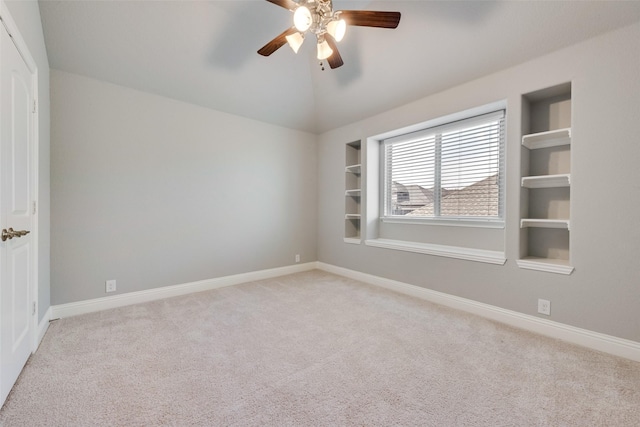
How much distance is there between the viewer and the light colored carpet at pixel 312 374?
4.86ft

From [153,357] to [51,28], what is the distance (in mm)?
2938

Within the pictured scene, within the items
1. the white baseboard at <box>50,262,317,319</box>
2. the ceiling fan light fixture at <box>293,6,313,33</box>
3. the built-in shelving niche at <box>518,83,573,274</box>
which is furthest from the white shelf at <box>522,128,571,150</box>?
the white baseboard at <box>50,262,317,319</box>

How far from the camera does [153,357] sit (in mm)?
2043

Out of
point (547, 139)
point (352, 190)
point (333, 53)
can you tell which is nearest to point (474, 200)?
point (547, 139)

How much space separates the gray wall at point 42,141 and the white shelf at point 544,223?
13.9ft

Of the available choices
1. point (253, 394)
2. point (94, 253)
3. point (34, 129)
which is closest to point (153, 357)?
point (253, 394)

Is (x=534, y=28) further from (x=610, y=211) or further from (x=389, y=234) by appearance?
(x=389, y=234)

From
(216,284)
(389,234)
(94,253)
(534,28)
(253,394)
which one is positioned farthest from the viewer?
(389,234)

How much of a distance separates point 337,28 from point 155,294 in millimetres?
3339

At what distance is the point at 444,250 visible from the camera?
3254 millimetres

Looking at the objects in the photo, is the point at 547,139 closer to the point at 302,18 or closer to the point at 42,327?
the point at 302,18

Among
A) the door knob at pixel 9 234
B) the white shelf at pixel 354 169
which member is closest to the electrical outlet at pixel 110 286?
the door knob at pixel 9 234

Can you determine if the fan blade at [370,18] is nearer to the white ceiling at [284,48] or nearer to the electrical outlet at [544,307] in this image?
the white ceiling at [284,48]

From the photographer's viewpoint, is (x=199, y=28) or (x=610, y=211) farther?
(x=199, y=28)
